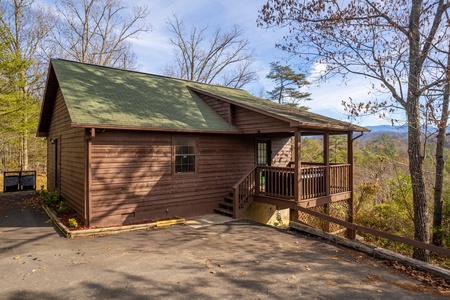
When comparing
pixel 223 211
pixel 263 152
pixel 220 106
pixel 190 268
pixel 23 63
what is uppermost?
pixel 23 63

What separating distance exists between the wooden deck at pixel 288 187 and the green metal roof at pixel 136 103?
1.76 m

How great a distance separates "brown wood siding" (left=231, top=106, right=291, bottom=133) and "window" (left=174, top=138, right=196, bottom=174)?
2.08 meters

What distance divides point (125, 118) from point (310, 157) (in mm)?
23804

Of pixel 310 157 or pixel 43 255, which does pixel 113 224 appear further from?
pixel 310 157

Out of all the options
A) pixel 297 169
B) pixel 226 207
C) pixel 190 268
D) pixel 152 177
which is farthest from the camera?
pixel 226 207

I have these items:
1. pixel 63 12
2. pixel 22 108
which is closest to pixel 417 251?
pixel 22 108

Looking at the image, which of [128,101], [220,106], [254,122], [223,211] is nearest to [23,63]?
[128,101]

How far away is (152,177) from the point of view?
9.02 meters

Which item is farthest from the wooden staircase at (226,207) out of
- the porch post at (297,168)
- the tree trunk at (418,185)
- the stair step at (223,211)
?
the tree trunk at (418,185)

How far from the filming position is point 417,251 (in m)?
8.45

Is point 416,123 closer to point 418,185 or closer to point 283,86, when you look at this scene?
point 418,185

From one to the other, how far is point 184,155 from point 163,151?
811 millimetres

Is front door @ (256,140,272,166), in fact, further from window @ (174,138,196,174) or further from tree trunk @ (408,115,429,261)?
tree trunk @ (408,115,429,261)

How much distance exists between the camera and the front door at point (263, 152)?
1242 centimetres
